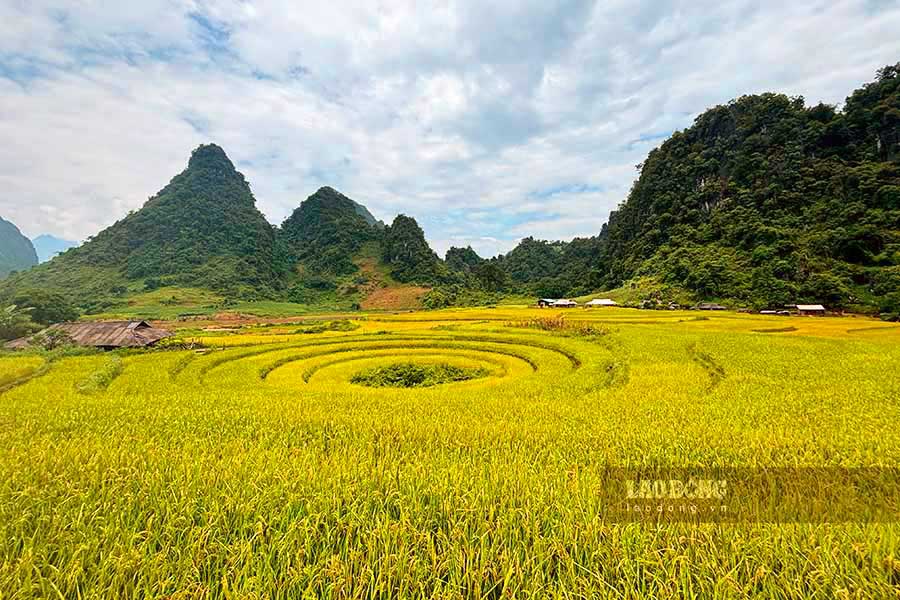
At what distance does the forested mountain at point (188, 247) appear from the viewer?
9444 cm

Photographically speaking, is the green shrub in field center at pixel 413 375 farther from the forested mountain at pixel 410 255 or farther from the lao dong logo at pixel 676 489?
the forested mountain at pixel 410 255

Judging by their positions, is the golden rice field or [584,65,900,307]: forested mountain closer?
the golden rice field

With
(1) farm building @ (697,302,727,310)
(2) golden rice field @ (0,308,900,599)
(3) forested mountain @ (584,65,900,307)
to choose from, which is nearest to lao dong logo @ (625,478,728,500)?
(2) golden rice field @ (0,308,900,599)

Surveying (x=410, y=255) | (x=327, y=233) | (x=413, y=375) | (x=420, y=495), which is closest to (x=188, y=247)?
(x=327, y=233)

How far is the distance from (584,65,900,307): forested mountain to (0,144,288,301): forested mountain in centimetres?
10009

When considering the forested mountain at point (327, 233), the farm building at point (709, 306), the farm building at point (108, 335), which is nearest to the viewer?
the farm building at point (108, 335)

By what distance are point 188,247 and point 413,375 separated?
116m

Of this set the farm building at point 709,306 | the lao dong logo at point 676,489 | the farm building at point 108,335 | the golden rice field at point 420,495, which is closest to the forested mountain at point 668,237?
the farm building at point 709,306

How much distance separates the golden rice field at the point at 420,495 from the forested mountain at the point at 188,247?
315ft

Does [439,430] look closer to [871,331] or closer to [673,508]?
[673,508]

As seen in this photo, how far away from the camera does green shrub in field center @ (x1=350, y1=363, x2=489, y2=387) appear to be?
1934 cm

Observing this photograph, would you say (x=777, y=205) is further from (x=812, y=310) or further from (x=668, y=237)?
(x=812, y=310)

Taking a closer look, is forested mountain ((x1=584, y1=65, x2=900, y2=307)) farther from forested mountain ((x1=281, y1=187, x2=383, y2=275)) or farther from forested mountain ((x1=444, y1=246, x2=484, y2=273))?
forested mountain ((x1=281, y1=187, x2=383, y2=275))

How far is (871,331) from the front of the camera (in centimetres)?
2680
